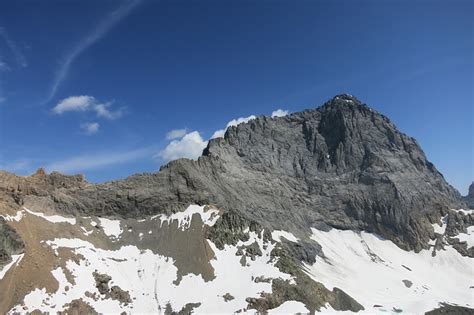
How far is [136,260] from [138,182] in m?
27.5

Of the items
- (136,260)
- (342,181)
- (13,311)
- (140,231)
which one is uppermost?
(342,181)

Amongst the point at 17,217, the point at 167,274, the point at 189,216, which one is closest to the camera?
the point at 17,217

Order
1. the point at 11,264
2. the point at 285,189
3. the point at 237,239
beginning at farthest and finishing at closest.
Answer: the point at 285,189 → the point at 237,239 → the point at 11,264

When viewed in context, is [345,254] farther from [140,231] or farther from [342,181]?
[140,231]

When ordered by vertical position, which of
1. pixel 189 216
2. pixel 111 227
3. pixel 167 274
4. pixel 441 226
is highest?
pixel 441 226

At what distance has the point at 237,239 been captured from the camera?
4422 inches

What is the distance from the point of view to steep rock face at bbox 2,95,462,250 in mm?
120125

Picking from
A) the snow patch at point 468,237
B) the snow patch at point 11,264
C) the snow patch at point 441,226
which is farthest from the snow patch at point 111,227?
the snow patch at point 468,237

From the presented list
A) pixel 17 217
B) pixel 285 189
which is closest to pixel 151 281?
pixel 17 217

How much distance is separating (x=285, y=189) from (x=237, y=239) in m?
66.0

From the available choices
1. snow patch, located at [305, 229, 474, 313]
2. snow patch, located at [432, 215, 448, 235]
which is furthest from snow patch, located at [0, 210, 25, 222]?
snow patch, located at [432, 215, 448, 235]

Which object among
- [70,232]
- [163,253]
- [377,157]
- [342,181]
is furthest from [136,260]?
[377,157]

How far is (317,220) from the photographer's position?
167 metres

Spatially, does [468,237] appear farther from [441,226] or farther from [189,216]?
[189,216]
